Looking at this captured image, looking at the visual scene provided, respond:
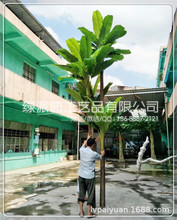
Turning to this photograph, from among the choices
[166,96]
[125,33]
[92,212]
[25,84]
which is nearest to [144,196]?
[92,212]

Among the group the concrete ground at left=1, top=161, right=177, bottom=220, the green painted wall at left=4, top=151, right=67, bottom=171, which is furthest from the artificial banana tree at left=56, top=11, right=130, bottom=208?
the green painted wall at left=4, top=151, right=67, bottom=171

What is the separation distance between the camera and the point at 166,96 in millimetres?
12219

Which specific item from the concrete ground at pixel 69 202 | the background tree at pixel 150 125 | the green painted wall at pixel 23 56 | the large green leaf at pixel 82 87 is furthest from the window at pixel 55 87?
the large green leaf at pixel 82 87

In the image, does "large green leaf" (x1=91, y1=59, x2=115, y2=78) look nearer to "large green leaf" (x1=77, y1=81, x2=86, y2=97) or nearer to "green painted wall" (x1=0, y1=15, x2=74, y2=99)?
"large green leaf" (x1=77, y1=81, x2=86, y2=97)

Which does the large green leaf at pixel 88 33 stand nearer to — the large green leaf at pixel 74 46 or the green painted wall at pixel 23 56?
the large green leaf at pixel 74 46

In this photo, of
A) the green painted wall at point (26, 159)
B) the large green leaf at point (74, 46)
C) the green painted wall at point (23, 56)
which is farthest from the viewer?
the green painted wall at point (26, 159)

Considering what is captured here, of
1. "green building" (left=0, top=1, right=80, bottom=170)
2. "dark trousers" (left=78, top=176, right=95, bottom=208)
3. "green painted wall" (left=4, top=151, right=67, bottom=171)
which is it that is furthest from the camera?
"green painted wall" (left=4, top=151, right=67, bottom=171)

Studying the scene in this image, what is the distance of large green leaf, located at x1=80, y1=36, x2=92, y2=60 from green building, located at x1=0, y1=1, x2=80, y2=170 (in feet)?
13.0

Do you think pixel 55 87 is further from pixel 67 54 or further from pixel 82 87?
pixel 67 54

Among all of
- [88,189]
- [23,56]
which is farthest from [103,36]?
[23,56]

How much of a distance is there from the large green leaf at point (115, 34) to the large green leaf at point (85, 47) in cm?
39

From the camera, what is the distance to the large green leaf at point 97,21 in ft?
11.9

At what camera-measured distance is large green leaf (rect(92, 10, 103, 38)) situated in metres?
3.62

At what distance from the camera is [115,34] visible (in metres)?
3.66
